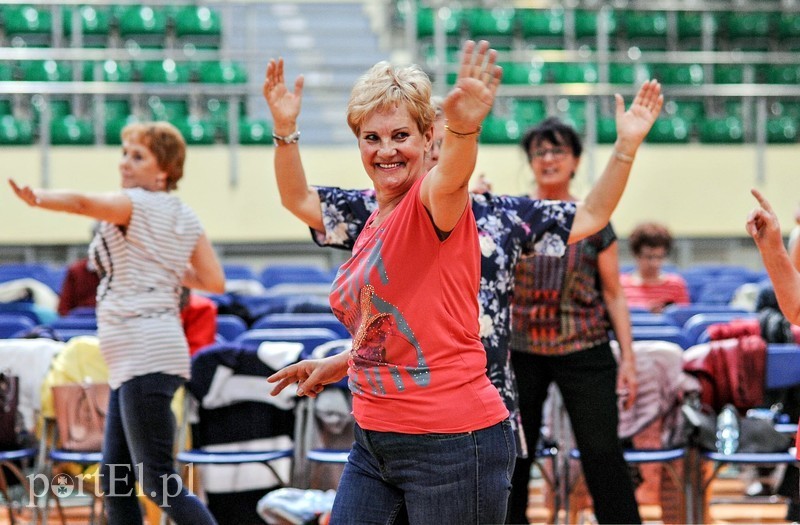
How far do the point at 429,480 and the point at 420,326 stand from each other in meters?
0.26

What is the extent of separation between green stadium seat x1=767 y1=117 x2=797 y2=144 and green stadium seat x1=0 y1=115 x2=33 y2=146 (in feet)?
25.0

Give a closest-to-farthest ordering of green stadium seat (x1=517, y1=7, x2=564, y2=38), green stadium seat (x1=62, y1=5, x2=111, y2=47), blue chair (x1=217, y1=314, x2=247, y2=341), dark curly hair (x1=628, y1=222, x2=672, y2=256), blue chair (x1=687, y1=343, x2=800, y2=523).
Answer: blue chair (x1=687, y1=343, x2=800, y2=523), blue chair (x1=217, y1=314, x2=247, y2=341), dark curly hair (x1=628, y1=222, x2=672, y2=256), green stadium seat (x1=62, y1=5, x2=111, y2=47), green stadium seat (x1=517, y1=7, x2=564, y2=38)

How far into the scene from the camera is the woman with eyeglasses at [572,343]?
314 cm

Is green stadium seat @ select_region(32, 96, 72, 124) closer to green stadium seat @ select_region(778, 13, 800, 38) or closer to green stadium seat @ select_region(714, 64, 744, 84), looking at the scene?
green stadium seat @ select_region(714, 64, 744, 84)

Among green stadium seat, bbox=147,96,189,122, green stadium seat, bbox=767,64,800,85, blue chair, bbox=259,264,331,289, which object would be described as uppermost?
green stadium seat, bbox=767,64,800,85

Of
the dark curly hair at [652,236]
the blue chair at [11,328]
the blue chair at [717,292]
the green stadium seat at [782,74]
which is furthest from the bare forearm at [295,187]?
the green stadium seat at [782,74]

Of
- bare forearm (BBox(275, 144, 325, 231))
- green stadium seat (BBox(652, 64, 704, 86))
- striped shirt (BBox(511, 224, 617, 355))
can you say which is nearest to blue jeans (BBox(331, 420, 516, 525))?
bare forearm (BBox(275, 144, 325, 231))

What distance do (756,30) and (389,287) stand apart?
10.8m

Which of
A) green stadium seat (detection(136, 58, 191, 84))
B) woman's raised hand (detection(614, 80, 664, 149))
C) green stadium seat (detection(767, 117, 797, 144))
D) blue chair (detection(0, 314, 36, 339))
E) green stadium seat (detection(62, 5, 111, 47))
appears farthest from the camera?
green stadium seat (detection(62, 5, 111, 47))

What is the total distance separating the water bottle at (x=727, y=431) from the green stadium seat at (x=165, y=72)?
768cm

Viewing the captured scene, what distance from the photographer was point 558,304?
315 centimetres

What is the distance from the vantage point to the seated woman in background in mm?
5914

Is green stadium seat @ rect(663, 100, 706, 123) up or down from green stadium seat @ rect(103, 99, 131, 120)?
down

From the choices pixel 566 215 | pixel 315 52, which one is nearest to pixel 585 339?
pixel 566 215
